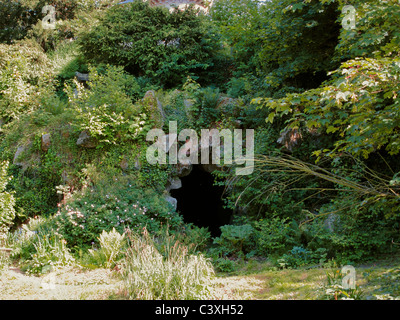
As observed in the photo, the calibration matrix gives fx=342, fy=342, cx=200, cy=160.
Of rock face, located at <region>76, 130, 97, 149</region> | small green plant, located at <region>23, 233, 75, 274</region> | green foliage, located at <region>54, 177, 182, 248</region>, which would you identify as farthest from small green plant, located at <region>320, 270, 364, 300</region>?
rock face, located at <region>76, 130, 97, 149</region>

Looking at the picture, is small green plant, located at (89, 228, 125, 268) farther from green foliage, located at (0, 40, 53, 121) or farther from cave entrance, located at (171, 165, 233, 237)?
green foliage, located at (0, 40, 53, 121)

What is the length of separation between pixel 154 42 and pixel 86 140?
15.7 ft

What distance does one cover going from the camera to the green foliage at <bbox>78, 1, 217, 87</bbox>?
35.8 feet

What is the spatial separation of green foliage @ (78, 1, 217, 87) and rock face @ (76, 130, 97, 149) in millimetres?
3655

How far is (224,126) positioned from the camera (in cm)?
824

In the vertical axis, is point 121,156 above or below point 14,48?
below

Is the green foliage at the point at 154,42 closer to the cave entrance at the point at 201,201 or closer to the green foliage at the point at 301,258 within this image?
the cave entrance at the point at 201,201

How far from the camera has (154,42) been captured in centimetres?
1114

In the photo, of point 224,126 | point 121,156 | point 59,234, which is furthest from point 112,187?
point 224,126

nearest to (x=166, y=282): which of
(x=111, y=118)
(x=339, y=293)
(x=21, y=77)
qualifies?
(x=339, y=293)

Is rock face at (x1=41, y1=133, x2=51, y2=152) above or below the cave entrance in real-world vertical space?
above

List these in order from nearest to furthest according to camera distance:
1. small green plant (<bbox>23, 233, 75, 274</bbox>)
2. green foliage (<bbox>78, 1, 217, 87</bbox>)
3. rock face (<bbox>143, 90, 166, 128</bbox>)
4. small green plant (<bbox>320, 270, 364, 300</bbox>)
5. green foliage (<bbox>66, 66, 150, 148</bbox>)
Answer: small green plant (<bbox>320, 270, 364, 300</bbox>) < small green plant (<bbox>23, 233, 75, 274</bbox>) < green foliage (<bbox>66, 66, 150, 148</bbox>) < rock face (<bbox>143, 90, 166, 128</bbox>) < green foliage (<bbox>78, 1, 217, 87</bbox>)
